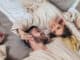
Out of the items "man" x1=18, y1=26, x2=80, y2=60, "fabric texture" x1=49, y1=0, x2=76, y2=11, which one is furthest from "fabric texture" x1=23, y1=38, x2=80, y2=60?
"fabric texture" x1=49, y1=0, x2=76, y2=11

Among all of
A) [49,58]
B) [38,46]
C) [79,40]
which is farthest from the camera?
[79,40]

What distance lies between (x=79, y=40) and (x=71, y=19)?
205 mm

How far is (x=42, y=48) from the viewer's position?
122 centimetres

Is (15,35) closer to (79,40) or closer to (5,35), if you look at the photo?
(5,35)

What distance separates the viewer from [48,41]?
129cm

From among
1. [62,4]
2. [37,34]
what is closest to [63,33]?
[37,34]

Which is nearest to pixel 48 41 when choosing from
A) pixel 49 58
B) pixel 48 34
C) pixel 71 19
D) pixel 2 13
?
pixel 48 34

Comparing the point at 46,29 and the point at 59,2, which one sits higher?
the point at 59,2

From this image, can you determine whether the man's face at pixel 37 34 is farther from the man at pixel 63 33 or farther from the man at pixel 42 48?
the man at pixel 63 33

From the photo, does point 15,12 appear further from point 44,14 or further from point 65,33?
point 65,33

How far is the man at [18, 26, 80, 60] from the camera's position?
3.75 ft

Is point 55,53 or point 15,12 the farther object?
point 15,12

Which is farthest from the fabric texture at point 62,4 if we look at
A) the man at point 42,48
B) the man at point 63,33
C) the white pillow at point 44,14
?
the man at point 42,48

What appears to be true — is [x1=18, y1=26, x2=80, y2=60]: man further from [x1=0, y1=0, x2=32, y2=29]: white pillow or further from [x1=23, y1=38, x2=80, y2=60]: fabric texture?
[x1=0, y1=0, x2=32, y2=29]: white pillow
